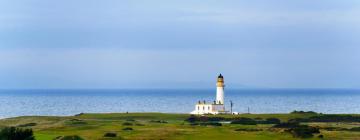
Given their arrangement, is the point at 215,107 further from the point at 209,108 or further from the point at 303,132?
the point at 303,132

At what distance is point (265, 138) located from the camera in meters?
67.4

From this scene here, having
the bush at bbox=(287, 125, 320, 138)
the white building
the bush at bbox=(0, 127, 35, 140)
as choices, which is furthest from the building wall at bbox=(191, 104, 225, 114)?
the bush at bbox=(0, 127, 35, 140)

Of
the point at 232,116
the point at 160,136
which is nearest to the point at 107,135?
the point at 160,136

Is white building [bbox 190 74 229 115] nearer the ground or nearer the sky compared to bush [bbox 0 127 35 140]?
nearer the sky

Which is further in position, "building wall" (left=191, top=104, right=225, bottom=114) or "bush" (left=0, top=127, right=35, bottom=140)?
"building wall" (left=191, top=104, right=225, bottom=114)

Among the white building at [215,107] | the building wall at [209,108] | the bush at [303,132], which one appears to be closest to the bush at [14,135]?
the bush at [303,132]

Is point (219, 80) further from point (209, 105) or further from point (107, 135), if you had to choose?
point (107, 135)

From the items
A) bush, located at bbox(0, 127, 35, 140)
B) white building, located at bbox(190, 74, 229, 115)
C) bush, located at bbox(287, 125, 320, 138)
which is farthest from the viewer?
white building, located at bbox(190, 74, 229, 115)

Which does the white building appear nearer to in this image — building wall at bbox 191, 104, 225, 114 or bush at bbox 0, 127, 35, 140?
building wall at bbox 191, 104, 225, 114

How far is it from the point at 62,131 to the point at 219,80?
47.2 metres

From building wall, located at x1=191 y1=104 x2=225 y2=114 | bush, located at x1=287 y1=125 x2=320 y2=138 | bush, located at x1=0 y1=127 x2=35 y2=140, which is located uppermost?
building wall, located at x1=191 y1=104 x2=225 y2=114

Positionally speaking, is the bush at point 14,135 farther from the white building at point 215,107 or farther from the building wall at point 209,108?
the white building at point 215,107

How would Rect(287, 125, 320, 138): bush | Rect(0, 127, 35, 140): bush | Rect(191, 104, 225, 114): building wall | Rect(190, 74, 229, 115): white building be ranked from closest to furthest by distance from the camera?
Rect(0, 127, 35, 140): bush, Rect(287, 125, 320, 138): bush, Rect(191, 104, 225, 114): building wall, Rect(190, 74, 229, 115): white building

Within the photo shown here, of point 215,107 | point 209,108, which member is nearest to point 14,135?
point 209,108
